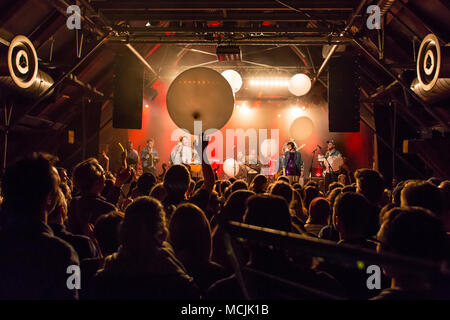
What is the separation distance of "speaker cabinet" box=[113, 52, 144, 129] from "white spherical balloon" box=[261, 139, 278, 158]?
834 centimetres

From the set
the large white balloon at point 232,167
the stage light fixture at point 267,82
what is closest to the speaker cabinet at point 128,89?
the stage light fixture at point 267,82

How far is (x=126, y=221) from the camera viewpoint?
1.47 m

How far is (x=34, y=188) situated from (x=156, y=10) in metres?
5.33

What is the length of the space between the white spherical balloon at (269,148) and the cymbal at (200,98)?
486 inches

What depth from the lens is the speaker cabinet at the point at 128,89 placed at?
684 centimetres

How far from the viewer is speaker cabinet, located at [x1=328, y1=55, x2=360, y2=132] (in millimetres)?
7012

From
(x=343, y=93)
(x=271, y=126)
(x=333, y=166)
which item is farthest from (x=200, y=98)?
(x=271, y=126)

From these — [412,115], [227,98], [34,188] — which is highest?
[412,115]

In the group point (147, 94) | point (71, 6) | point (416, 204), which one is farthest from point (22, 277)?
point (147, 94)

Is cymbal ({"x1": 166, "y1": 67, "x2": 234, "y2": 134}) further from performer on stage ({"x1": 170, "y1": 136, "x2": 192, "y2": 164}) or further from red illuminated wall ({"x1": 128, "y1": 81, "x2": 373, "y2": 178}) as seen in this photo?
red illuminated wall ({"x1": 128, "y1": 81, "x2": 373, "y2": 178})

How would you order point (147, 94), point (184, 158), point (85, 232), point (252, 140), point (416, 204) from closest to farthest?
point (416, 204), point (85, 232), point (147, 94), point (184, 158), point (252, 140)

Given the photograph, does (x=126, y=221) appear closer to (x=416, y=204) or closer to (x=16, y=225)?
(x=16, y=225)

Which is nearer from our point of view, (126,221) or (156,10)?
(126,221)

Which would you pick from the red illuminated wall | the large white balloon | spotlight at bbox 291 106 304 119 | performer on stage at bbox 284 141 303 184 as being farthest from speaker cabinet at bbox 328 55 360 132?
spotlight at bbox 291 106 304 119
